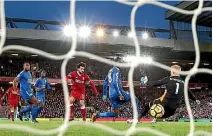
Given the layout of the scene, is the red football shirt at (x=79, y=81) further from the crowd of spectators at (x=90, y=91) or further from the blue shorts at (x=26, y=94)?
the crowd of spectators at (x=90, y=91)

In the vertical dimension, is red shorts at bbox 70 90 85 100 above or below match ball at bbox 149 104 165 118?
above

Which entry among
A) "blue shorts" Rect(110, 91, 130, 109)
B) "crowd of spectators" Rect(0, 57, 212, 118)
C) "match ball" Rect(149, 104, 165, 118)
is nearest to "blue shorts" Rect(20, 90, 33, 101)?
"blue shorts" Rect(110, 91, 130, 109)

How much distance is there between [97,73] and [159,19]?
3458 centimetres

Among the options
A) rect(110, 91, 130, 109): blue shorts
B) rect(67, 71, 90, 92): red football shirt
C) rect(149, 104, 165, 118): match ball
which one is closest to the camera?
rect(149, 104, 165, 118): match ball

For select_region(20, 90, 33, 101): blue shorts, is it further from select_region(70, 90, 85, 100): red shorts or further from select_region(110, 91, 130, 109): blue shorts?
select_region(110, 91, 130, 109): blue shorts

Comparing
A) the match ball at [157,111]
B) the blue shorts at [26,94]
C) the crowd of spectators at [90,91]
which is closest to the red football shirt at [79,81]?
the blue shorts at [26,94]

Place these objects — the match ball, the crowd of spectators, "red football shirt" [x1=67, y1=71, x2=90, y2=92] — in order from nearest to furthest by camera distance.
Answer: the match ball, "red football shirt" [x1=67, y1=71, x2=90, y2=92], the crowd of spectators

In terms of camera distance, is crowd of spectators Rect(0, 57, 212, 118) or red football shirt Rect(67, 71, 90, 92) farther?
crowd of spectators Rect(0, 57, 212, 118)

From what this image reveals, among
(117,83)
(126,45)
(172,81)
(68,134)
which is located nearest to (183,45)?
(126,45)

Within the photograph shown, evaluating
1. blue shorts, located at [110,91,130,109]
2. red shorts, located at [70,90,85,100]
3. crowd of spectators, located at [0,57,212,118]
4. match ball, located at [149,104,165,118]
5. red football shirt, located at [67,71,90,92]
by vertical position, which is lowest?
match ball, located at [149,104,165,118]

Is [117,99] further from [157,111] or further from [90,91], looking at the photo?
[90,91]

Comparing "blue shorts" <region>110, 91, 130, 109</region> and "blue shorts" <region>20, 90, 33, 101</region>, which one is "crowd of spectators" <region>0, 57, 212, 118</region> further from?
"blue shorts" <region>110, 91, 130, 109</region>

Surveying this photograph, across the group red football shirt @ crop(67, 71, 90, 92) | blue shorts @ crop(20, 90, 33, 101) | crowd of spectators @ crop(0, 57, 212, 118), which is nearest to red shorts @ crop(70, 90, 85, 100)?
red football shirt @ crop(67, 71, 90, 92)

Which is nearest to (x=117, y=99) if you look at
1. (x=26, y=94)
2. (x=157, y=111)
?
(x=26, y=94)
